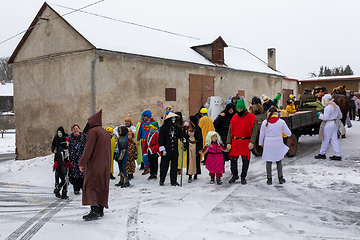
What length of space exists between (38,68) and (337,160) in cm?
1322

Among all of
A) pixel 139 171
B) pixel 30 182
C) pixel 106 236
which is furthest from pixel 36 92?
pixel 106 236

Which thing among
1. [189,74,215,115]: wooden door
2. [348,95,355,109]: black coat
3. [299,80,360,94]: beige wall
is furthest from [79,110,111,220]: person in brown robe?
[299,80,360,94]: beige wall

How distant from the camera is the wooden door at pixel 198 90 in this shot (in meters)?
15.4

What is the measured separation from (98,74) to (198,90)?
5.79m

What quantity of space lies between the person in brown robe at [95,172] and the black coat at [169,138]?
210cm

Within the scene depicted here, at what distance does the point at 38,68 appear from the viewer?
14.2 metres

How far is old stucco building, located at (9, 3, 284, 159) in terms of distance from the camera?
1212 cm

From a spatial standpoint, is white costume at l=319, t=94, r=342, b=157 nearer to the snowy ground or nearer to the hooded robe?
the snowy ground

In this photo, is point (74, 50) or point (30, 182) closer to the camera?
point (30, 182)

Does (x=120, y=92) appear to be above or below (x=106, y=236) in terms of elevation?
above

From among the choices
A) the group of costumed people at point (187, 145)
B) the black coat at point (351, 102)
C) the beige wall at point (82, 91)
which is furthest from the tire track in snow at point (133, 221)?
the black coat at point (351, 102)

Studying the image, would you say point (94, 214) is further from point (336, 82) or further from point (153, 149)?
point (336, 82)

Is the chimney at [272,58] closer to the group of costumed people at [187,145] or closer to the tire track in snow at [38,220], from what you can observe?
the group of costumed people at [187,145]

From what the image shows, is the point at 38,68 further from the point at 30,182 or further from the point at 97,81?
the point at 30,182
